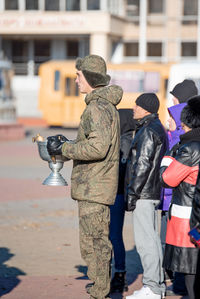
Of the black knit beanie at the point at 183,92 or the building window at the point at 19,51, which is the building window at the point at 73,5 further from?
the black knit beanie at the point at 183,92

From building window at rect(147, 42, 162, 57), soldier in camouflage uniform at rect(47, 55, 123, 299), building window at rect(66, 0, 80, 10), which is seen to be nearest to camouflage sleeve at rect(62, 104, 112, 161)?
soldier in camouflage uniform at rect(47, 55, 123, 299)

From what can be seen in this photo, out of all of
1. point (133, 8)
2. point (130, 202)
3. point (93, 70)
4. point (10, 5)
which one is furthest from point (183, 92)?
point (133, 8)

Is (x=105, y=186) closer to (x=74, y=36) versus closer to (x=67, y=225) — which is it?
(x=67, y=225)

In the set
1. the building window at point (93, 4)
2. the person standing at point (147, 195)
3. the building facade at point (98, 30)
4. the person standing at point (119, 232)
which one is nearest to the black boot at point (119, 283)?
the person standing at point (119, 232)

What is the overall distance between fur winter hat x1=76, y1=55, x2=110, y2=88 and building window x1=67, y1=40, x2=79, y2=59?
40.2m

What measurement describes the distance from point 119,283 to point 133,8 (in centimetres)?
4161

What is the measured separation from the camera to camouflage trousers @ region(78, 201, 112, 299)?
5.06 metres

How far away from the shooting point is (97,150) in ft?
16.1

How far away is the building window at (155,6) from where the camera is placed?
152 ft

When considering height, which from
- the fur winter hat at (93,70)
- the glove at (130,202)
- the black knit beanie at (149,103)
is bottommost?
the glove at (130,202)

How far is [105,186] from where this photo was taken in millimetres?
5055

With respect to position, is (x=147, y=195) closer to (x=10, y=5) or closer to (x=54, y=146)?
(x=54, y=146)

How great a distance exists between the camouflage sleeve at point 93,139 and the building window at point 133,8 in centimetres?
4217

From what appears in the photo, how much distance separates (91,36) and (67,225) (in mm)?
34167
